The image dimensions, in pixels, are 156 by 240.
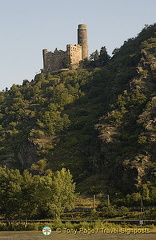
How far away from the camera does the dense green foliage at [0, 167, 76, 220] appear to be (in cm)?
8781

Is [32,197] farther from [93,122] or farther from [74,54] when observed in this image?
[74,54]

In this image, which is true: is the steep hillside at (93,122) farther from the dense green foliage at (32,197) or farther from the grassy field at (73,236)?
the grassy field at (73,236)

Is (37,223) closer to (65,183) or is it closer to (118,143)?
(65,183)

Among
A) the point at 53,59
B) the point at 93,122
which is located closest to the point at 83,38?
the point at 53,59

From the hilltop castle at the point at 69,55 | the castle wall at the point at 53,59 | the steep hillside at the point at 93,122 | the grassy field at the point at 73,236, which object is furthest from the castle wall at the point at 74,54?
the grassy field at the point at 73,236

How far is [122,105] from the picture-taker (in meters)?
127

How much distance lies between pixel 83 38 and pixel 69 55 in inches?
446

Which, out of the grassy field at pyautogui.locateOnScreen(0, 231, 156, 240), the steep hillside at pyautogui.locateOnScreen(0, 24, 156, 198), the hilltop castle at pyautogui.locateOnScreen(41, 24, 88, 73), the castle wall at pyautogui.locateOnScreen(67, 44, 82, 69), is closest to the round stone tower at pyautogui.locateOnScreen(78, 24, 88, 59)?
the hilltop castle at pyautogui.locateOnScreen(41, 24, 88, 73)

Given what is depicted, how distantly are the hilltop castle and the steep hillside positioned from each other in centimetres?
608

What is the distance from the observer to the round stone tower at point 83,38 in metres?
180

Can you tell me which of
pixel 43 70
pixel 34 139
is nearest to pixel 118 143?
pixel 34 139

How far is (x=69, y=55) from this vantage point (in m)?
173

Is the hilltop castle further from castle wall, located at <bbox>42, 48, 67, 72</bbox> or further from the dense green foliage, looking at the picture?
the dense green foliage

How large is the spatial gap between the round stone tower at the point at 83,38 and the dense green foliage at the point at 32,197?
9457 cm
